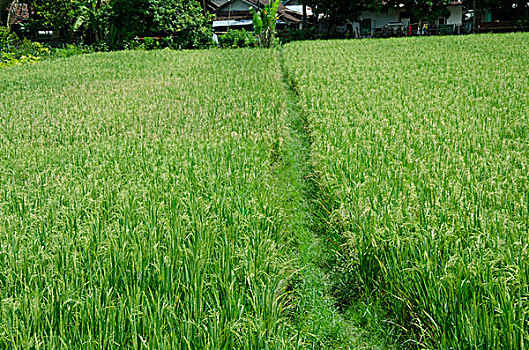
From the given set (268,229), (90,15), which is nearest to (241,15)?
(90,15)

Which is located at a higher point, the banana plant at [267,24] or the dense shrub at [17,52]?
the banana plant at [267,24]

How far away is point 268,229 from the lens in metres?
2.96

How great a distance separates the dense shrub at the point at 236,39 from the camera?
22.7m

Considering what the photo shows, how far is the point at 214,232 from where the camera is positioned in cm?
275

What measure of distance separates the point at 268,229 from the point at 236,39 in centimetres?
2083

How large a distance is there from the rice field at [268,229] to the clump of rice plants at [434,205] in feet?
0.05

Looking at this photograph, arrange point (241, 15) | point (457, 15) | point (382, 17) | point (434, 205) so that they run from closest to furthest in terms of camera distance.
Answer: point (434, 205)
point (382, 17)
point (457, 15)
point (241, 15)

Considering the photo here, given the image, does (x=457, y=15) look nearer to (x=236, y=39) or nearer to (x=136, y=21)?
(x=236, y=39)

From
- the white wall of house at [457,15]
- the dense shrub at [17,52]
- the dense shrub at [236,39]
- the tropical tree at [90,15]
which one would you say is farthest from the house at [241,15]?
the dense shrub at [17,52]

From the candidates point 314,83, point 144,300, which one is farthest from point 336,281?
point 314,83

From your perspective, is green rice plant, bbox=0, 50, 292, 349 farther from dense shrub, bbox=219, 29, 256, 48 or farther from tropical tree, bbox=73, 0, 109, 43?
tropical tree, bbox=73, 0, 109, 43

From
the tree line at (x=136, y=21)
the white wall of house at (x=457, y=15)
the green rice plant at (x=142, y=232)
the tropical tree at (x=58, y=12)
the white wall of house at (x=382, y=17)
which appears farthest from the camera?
the white wall of house at (x=457, y=15)

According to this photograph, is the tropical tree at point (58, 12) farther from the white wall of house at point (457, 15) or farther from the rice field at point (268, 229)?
the white wall of house at point (457, 15)

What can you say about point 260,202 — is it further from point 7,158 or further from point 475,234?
point 7,158
